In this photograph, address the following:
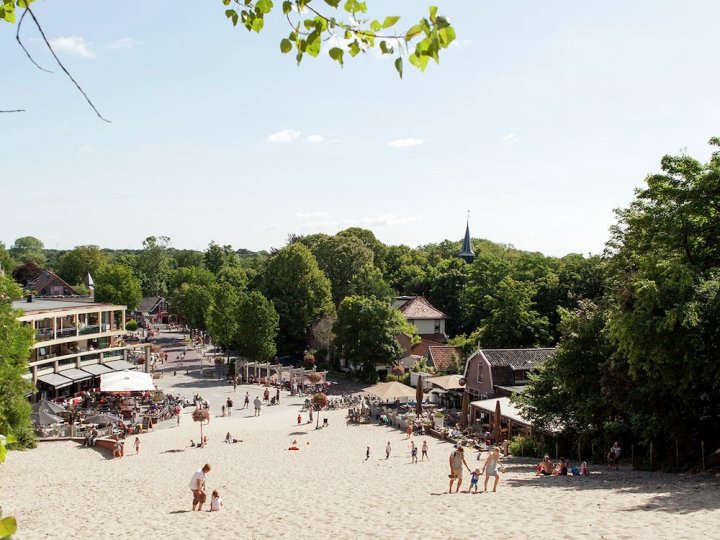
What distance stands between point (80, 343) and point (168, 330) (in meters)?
54.5

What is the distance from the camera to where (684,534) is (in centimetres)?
1105

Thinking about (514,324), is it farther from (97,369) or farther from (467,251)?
(467,251)

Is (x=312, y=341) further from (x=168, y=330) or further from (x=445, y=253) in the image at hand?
(x=445, y=253)

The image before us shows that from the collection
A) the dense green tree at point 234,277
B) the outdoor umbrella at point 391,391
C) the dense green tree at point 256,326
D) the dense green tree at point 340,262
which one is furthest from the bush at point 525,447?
the dense green tree at point 234,277

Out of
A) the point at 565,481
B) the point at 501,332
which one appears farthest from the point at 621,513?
the point at 501,332

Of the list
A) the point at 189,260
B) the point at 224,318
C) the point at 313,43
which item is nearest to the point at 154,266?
the point at 189,260

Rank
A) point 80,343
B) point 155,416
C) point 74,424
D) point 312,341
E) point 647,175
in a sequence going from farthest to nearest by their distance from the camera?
point 312,341 → point 80,343 → point 155,416 → point 74,424 → point 647,175

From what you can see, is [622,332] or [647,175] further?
[647,175]

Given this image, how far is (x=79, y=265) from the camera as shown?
12044 centimetres

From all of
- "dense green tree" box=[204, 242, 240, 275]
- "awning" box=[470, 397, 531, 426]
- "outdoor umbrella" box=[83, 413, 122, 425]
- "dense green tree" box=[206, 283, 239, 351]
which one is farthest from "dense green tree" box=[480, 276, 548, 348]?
"dense green tree" box=[204, 242, 240, 275]

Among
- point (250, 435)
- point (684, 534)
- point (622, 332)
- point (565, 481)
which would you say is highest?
point (622, 332)

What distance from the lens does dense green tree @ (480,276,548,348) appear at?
45.6 m

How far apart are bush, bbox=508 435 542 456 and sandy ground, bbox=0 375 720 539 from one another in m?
1.80

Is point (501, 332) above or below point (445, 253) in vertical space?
below
